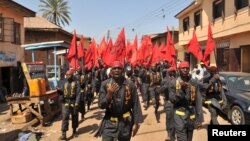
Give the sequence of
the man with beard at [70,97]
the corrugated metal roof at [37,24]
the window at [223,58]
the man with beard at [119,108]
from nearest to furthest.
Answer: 1. the man with beard at [119,108]
2. the man with beard at [70,97]
3. the window at [223,58]
4. the corrugated metal roof at [37,24]

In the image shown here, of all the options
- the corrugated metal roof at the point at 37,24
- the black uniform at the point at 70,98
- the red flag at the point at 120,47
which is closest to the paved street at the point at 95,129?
the black uniform at the point at 70,98

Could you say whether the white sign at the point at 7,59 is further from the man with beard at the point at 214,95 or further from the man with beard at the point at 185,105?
the man with beard at the point at 185,105

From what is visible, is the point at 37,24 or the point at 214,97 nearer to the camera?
the point at 214,97

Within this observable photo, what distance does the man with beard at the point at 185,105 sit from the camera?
638cm

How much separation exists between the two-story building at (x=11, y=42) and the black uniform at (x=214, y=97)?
11440mm

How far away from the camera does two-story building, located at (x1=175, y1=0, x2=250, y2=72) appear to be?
20016mm

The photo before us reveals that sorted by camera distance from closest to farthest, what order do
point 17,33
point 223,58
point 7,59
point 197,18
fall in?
point 7,59 < point 17,33 < point 223,58 < point 197,18

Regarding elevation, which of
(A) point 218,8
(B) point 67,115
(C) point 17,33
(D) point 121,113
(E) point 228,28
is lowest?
(B) point 67,115

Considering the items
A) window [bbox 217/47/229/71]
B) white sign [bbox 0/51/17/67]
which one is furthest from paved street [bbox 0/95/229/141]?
window [bbox 217/47/229/71]

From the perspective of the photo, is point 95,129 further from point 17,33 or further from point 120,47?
point 17,33

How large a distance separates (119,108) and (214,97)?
4.45 meters

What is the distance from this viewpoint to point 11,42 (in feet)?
62.2

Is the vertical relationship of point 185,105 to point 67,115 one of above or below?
above

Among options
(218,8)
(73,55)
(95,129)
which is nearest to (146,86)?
(73,55)
